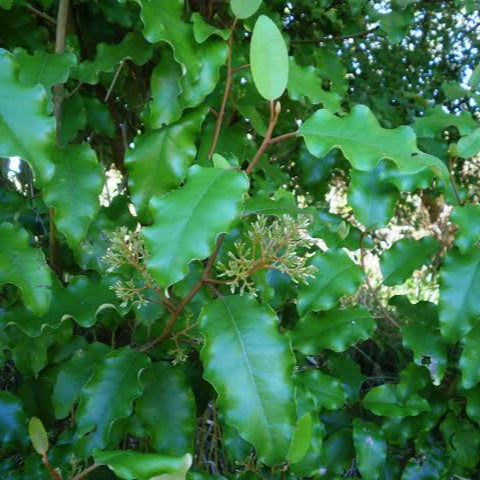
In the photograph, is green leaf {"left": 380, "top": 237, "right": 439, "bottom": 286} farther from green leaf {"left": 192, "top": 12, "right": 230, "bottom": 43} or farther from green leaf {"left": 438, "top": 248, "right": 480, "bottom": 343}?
green leaf {"left": 192, "top": 12, "right": 230, "bottom": 43}

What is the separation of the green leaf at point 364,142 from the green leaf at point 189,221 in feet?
0.49

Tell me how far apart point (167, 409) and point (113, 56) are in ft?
1.80

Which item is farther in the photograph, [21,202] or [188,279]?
[21,202]

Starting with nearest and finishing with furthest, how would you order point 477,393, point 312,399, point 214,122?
point 312,399 < point 214,122 < point 477,393

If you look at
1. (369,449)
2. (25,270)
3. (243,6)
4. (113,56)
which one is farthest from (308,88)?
(369,449)

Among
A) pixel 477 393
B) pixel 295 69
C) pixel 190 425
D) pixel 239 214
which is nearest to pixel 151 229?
pixel 239 214

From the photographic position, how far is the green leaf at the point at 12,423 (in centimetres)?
110

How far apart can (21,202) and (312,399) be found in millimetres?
634

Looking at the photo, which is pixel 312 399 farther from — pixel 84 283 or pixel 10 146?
pixel 10 146

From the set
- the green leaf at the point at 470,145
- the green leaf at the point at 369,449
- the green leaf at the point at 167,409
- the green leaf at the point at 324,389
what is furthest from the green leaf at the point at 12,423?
the green leaf at the point at 470,145

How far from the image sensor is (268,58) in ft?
2.76

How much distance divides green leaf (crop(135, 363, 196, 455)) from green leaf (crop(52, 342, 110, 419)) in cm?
9

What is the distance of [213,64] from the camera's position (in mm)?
933

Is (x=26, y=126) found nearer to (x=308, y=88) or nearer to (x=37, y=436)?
(x=37, y=436)
